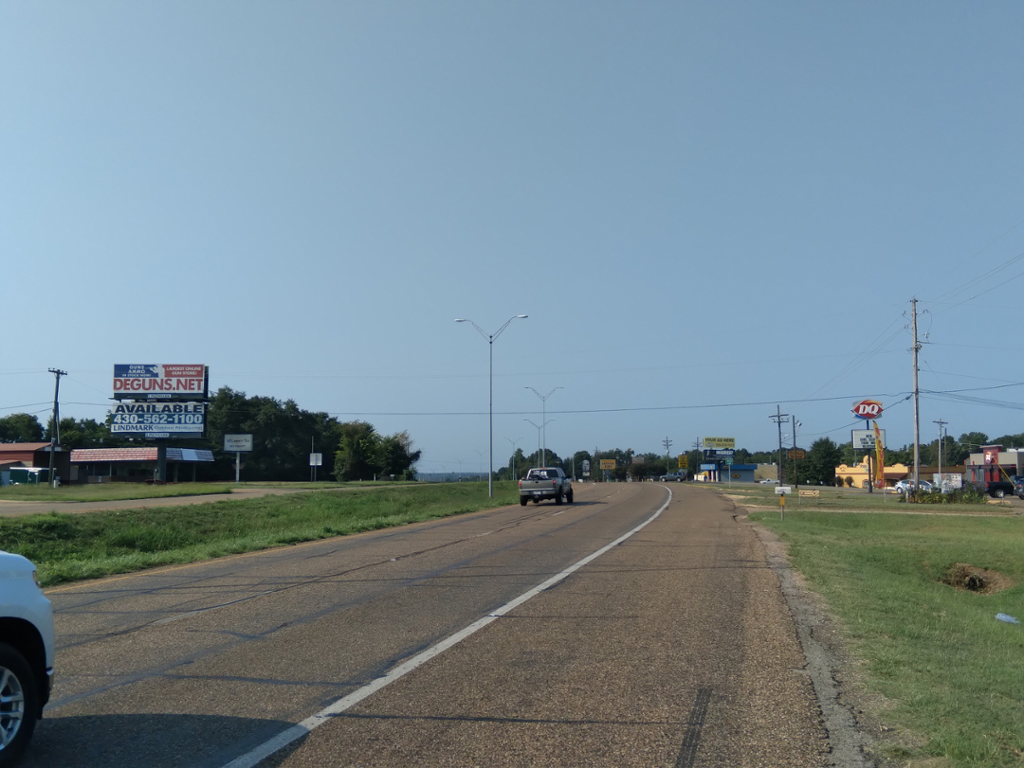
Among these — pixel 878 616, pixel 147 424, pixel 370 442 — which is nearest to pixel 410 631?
pixel 878 616

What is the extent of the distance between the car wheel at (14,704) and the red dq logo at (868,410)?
72392mm

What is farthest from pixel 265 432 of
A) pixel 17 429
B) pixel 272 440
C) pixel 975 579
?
pixel 975 579

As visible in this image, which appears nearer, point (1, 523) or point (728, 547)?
point (728, 547)

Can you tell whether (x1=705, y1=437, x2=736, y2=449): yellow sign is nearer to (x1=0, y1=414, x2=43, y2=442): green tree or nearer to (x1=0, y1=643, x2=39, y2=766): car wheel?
(x1=0, y1=414, x2=43, y2=442): green tree

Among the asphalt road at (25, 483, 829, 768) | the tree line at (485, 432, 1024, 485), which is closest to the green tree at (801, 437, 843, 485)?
the tree line at (485, 432, 1024, 485)

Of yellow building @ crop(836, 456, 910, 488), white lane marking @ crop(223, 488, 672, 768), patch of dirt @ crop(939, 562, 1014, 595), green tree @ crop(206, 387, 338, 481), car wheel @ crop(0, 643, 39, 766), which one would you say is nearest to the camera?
car wheel @ crop(0, 643, 39, 766)

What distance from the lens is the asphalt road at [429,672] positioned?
17.6ft

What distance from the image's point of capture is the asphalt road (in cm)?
537

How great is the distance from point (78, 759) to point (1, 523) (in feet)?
83.0

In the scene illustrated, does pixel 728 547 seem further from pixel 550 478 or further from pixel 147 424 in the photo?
pixel 147 424

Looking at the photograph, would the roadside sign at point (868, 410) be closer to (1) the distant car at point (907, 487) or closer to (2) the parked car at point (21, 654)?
(1) the distant car at point (907, 487)

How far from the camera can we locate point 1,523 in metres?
26.2

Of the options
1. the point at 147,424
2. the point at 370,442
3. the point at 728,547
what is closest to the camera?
the point at 728,547

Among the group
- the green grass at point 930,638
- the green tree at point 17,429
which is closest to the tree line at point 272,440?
the green tree at point 17,429
